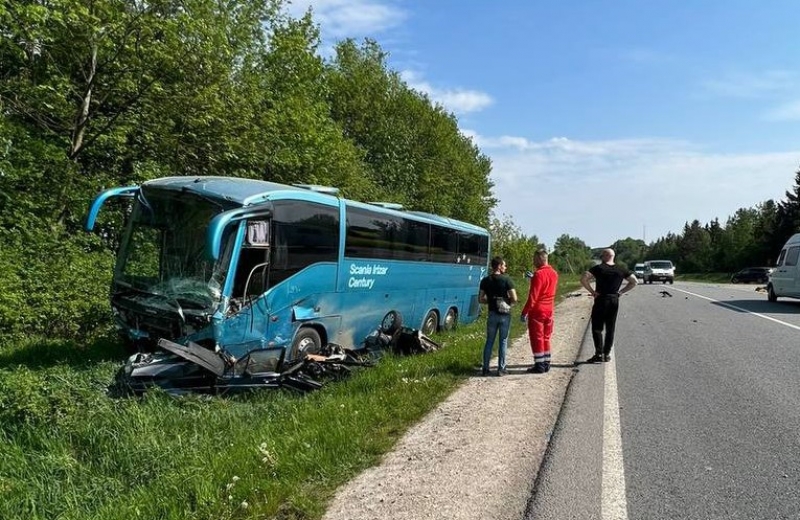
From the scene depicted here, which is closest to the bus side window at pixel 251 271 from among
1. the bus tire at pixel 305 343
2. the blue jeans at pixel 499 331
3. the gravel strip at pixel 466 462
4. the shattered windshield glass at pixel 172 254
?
the shattered windshield glass at pixel 172 254

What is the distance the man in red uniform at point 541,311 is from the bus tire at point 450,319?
6.82 metres

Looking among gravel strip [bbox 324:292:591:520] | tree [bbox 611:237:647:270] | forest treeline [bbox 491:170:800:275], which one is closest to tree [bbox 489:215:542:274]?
forest treeline [bbox 491:170:800:275]

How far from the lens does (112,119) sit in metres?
12.9

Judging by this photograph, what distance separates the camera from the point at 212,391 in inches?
289

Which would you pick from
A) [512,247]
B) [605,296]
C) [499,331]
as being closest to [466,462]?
[499,331]

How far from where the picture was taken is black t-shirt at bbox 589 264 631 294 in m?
9.12

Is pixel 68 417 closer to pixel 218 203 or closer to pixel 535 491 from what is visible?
pixel 218 203

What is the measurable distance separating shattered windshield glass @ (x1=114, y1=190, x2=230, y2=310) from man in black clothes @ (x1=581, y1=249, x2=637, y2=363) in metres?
5.69

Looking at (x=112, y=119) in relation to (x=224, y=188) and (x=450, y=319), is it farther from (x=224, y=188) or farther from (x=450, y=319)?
(x=450, y=319)

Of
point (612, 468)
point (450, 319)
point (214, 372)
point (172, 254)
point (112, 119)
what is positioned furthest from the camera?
point (450, 319)

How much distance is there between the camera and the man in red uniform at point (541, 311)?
27.9ft

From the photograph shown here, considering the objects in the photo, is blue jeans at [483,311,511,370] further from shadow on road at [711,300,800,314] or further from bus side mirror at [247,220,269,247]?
shadow on road at [711,300,800,314]

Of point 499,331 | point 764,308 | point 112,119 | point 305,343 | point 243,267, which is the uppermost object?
point 112,119

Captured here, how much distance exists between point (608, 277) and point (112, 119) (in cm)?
1094
